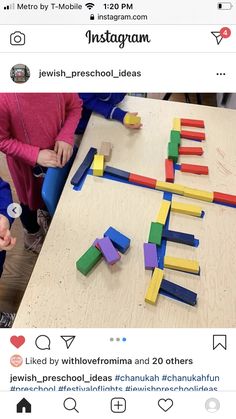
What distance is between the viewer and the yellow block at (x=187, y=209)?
2.76 feet

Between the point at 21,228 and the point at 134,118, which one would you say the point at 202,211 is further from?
the point at 21,228

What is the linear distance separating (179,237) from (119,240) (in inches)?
5.2

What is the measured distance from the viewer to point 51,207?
0.88 m

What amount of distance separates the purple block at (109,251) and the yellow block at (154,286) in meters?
0.08

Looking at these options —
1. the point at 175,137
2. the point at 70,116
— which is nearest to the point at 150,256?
the point at 175,137

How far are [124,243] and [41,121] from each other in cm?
44

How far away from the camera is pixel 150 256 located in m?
0.75

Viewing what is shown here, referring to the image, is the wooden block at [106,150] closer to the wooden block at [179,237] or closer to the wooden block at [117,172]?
the wooden block at [117,172]

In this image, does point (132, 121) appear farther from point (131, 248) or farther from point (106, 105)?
point (131, 248)

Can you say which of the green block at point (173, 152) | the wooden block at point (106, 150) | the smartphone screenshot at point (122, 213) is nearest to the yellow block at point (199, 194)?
the smartphone screenshot at point (122, 213)
